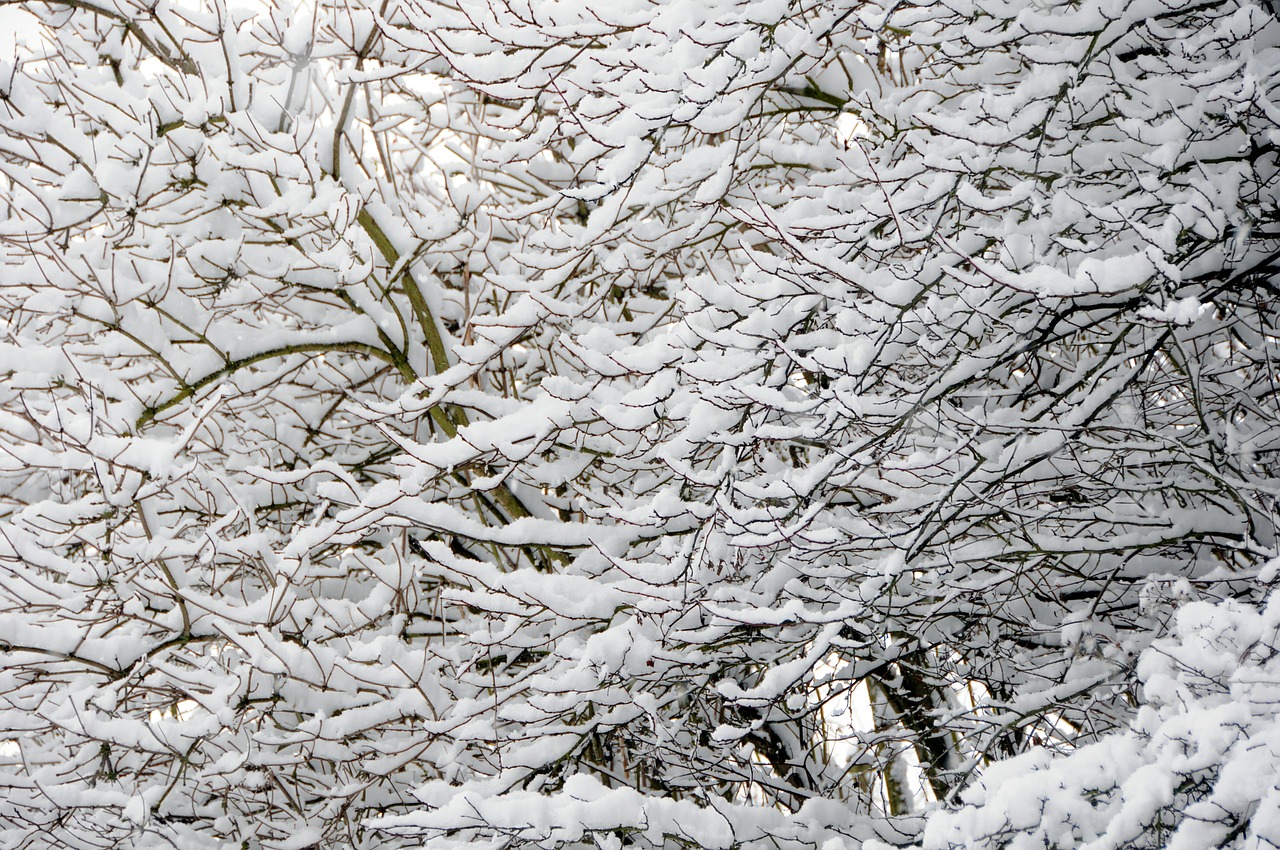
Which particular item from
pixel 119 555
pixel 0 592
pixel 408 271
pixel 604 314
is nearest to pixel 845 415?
pixel 604 314

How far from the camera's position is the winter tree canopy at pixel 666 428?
293 cm

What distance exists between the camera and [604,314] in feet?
16.4

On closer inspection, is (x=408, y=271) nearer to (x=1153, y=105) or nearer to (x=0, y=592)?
(x=0, y=592)

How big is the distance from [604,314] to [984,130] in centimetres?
242

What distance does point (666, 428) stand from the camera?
402 centimetres

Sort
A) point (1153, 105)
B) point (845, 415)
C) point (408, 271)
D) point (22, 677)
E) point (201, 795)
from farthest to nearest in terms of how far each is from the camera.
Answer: point (201, 795) < point (408, 271) < point (22, 677) < point (1153, 105) < point (845, 415)

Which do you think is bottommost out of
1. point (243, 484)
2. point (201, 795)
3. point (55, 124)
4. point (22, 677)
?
point (201, 795)

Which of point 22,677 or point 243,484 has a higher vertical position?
point 243,484

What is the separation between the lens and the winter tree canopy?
293cm

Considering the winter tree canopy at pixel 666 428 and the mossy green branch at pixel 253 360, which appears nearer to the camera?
the winter tree canopy at pixel 666 428

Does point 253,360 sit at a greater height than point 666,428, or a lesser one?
greater

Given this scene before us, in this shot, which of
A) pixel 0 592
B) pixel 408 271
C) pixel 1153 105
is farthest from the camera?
pixel 408 271

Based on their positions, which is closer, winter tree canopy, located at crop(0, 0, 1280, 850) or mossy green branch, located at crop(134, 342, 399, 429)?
winter tree canopy, located at crop(0, 0, 1280, 850)

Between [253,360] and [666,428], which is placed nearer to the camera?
[666,428]
